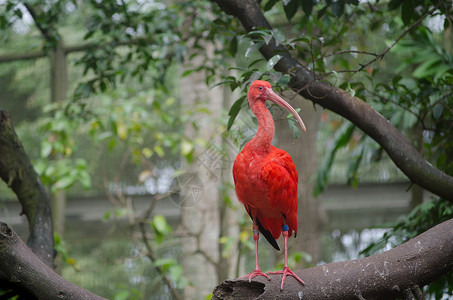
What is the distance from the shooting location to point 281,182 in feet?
5.54

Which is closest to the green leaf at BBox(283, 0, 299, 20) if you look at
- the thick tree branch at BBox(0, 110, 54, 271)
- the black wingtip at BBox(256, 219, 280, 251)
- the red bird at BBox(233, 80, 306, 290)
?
the red bird at BBox(233, 80, 306, 290)

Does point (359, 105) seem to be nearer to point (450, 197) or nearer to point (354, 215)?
point (450, 197)

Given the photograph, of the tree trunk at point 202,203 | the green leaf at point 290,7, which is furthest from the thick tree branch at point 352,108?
the tree trunk at point 202,203

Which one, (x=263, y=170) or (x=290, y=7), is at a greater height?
(x=290, y=7)

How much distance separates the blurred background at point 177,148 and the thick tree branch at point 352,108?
788 mm

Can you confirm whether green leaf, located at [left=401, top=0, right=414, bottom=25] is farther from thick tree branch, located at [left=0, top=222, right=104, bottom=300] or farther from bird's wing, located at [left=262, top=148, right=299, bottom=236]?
thick tree branch, located at [left=0, top=222, right=104, bottom=300]

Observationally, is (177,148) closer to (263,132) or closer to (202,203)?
(202,203)

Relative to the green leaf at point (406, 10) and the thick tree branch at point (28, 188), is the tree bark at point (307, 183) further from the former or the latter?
the thick tree branch at point (28, 188)

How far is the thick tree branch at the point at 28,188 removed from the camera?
2279 millimetres

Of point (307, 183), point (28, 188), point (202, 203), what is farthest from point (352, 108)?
point (307, 183)

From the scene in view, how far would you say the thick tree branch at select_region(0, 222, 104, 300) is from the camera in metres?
1.62

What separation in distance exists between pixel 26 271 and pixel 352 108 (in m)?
1.38

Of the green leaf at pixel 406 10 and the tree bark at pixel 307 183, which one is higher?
the green leaf at pixel 406 10

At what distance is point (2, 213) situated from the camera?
3.63 metres
